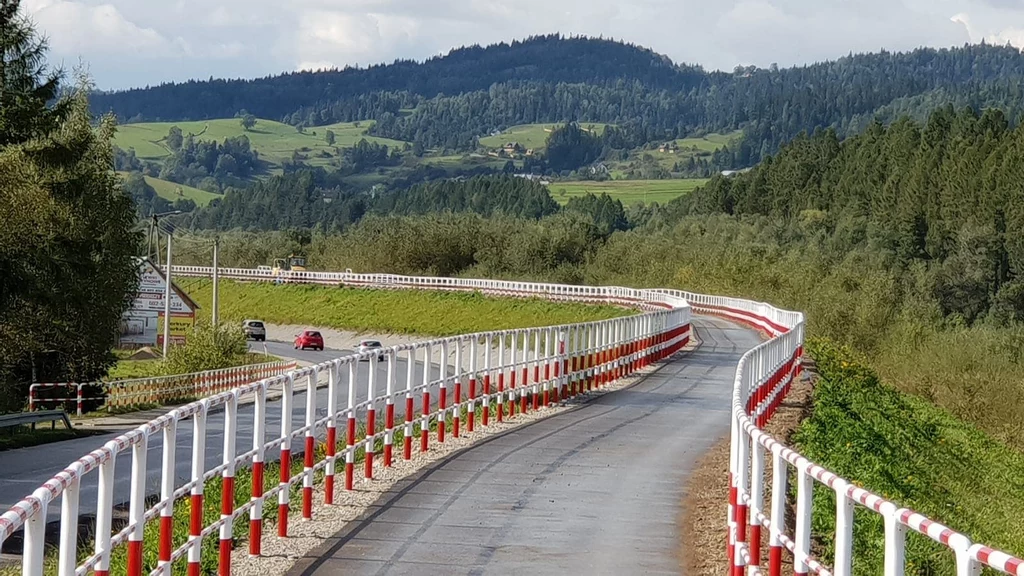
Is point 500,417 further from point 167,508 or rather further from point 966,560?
point 966,560

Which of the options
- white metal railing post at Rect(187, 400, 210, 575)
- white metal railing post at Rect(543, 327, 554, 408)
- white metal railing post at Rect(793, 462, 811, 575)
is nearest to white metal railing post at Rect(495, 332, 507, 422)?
white metal railing post at Rect(543, 327, 554, 408)

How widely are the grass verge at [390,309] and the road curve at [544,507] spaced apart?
47652 millimetres

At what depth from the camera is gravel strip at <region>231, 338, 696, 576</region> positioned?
1239cm

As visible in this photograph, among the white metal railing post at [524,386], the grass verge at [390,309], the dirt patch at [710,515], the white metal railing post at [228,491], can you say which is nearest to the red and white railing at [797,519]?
the dirt patch at [710,515]

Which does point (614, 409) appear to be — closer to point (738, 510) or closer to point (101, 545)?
point (738, 510)

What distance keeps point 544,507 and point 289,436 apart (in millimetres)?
3176

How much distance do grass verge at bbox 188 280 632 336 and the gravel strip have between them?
49.5m

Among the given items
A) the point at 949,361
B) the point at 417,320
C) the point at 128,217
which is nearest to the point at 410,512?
the point at 128,217

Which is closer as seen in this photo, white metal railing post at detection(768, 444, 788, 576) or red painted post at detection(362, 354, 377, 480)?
white metal railing post at detection(768, 444, 788, 576)

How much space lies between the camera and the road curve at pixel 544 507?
12.5 meters

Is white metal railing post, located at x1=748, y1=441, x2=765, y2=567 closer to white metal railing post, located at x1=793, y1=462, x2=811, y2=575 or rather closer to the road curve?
white metal railing post, located at x1=793, y1=462, x2=811, y2=575

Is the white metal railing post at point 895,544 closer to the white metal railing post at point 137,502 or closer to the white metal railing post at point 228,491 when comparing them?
the white metal railing post at point 137,502

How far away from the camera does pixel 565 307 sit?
7912cm

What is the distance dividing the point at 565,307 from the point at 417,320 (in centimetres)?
1009
